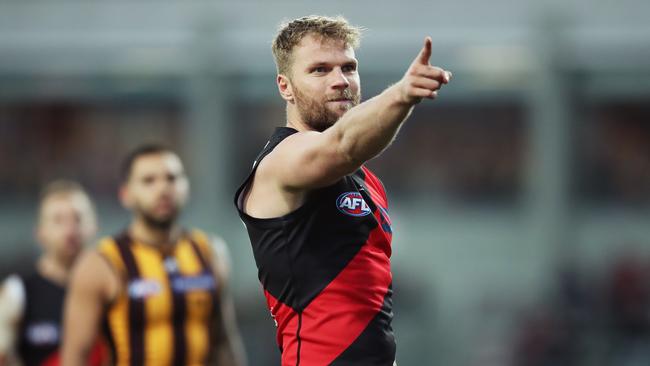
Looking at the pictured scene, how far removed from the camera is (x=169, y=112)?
21.0 meters

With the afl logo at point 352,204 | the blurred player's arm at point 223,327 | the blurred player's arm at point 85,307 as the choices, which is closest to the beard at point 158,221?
the blurred player's arm at point 223,327

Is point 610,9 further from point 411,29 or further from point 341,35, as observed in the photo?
point 341,35

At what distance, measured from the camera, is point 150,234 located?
673 centimetres

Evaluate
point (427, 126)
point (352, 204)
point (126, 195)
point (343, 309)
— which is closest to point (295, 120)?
point (352, 204)

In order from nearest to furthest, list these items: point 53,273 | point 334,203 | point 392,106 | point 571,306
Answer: point 392,106
point 334,203
point 53,273
point 571,306

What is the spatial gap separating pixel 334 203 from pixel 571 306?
1126 cm

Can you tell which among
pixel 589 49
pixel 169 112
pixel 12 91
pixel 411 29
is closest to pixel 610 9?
pixel 589 49

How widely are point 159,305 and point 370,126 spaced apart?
322cm

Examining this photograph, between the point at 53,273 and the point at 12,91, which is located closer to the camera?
the point at 53,273

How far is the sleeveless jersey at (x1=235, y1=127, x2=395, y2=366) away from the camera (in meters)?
3.96

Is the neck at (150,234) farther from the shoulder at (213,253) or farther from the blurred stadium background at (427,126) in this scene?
the blurred stadium background at (427,126)

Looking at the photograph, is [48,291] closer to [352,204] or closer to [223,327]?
[223,327]

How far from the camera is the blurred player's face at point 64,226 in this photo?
779 cm

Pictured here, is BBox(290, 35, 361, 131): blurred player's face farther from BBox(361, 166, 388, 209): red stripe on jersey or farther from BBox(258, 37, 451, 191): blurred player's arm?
BBox(361, 166, 388, 209): red stripe on jersey
